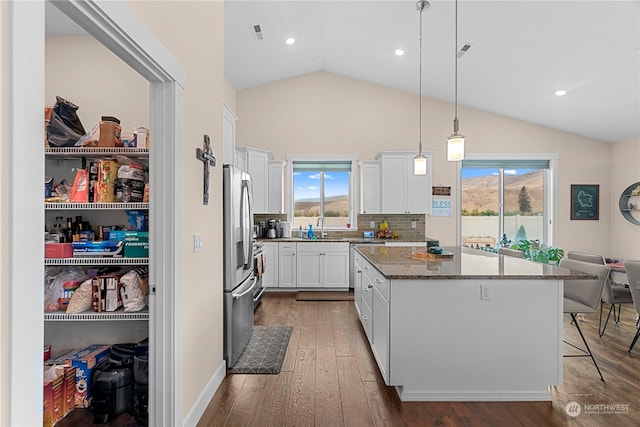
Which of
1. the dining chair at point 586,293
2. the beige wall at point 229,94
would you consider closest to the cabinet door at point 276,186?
the beige wall at point 229,94

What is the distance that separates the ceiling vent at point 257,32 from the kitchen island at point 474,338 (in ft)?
12.0

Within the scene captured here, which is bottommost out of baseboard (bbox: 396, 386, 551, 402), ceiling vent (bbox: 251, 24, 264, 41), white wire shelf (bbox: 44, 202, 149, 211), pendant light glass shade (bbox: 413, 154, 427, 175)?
baseboard (bbox: 396, 386, 551, 402)

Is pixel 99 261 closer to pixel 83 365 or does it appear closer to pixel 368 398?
pixel 83 365

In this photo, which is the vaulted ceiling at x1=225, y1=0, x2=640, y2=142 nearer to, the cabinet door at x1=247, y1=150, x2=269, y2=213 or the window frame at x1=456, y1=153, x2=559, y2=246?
the window frame at x1=456, y1=153, x2=559, y2=246

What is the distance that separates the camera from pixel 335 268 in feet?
18.4

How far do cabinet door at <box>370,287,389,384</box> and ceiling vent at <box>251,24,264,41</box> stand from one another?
3547mm

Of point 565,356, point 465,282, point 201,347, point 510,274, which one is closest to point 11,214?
point 201,347

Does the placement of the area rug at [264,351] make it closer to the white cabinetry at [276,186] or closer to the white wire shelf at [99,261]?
the white wire shelf at [99,261]

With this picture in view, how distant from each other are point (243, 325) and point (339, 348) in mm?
928

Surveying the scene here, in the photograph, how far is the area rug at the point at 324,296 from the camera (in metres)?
5.17

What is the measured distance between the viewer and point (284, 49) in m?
5.13

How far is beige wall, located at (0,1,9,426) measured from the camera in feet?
2.82

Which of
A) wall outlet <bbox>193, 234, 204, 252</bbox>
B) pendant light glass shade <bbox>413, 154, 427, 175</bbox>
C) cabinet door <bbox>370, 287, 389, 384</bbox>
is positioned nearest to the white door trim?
wall outlet <bbox>193, 234, 204, 252</bbox>

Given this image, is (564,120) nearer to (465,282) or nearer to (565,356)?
(565,356)
